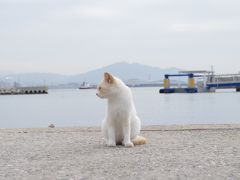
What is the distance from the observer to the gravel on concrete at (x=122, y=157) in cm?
514

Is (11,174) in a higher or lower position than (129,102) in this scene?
lower

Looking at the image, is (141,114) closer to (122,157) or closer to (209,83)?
(122,157)

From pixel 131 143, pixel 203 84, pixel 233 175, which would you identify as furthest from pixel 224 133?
pixel 203 84

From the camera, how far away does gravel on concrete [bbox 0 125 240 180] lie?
514 cm

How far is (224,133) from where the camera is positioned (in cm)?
914

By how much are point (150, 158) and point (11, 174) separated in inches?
75.0

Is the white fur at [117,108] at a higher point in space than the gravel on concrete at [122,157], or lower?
higher

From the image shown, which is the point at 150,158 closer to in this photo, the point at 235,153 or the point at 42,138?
the point at 235,153

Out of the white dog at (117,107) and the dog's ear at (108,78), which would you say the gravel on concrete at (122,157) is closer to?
the white dog at (117,107)

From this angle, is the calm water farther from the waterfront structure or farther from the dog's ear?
the waterfront structure

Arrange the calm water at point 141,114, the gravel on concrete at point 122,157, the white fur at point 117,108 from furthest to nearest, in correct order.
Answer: the calm water at point 141,114, the white fur at point 117,108, the gravel on concrete at point 122,157

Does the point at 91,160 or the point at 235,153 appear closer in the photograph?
the point at 91,160

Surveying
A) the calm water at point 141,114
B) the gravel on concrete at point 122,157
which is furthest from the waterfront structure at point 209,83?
the gravel on concrete at point 122,157

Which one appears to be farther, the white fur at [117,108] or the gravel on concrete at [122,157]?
the white fur at [117,108]
